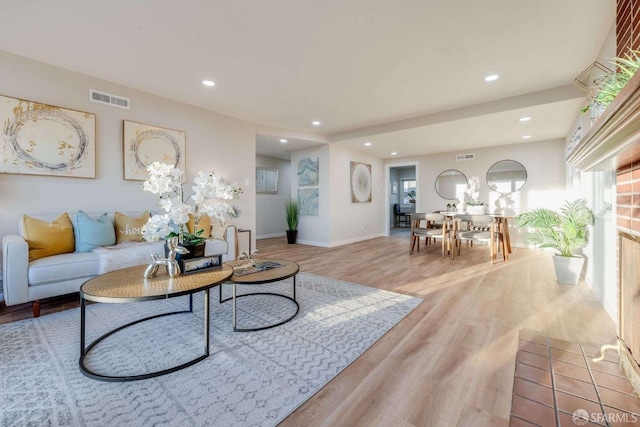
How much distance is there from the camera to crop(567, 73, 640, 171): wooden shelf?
0.73m

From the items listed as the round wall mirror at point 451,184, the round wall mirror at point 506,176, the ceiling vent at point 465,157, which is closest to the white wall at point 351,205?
the round wall mirror at point 451,184

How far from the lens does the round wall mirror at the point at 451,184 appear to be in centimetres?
655

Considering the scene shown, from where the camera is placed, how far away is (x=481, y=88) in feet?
11.3

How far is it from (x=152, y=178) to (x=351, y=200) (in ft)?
17.0

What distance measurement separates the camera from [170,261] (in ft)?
6.03

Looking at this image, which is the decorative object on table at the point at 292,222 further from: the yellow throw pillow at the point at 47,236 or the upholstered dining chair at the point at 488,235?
the yellow throw pillow at the point at 47,236

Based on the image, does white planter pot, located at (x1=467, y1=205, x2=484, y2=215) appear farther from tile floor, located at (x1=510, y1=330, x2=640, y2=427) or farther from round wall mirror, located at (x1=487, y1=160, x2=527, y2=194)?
tile floor, located at (x1=510, y1=330, x2=640, y2=427)

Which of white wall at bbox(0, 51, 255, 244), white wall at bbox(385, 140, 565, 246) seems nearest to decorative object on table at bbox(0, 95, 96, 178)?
white wall at bbox(0, 51, 255, 244)

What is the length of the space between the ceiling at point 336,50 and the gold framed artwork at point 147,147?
52cm

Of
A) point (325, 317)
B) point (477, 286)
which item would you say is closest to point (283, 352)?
point (325, 317)

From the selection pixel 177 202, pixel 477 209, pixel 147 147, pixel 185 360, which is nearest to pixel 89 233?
pixel 147 147

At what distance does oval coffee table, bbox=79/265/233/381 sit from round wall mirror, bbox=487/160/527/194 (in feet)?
20.8

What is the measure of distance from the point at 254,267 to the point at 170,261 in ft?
2.37

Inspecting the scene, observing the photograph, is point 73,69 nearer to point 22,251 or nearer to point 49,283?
point 22,251
